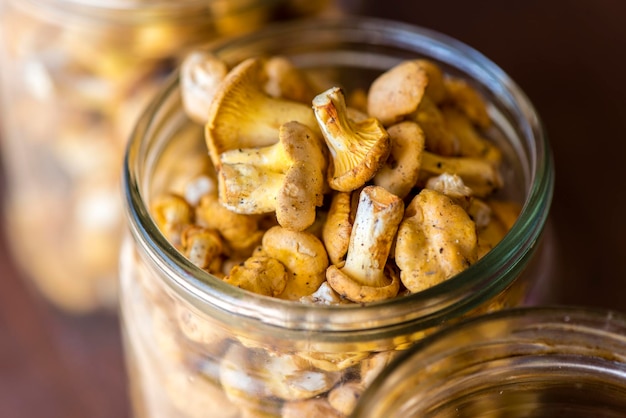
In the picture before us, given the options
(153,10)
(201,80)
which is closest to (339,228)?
(201,80)

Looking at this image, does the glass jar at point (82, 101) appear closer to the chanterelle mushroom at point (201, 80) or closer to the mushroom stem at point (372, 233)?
the chanterelle mushroom at point (201, 80)

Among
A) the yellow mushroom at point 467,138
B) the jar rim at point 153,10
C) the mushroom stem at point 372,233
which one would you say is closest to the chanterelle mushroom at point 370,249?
the mushroom stem at point 372,233

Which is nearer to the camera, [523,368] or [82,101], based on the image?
[523,368]

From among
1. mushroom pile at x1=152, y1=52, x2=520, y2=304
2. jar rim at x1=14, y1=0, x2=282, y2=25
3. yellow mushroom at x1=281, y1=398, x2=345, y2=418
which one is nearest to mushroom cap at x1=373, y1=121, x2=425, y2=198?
mushroom pile at x1=152, y1=52, x2=520, y2=304

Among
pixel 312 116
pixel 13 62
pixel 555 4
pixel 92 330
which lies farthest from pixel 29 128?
pixel 555 4

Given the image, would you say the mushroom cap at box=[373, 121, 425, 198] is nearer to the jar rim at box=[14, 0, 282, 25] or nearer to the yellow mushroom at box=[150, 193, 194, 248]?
the yellow mushroom at box=[150, 193, 194, 248]

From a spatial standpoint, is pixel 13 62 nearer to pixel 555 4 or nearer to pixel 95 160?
pixel 95 160

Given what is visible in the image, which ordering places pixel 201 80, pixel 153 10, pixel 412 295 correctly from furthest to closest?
pixel 153 10 → pixel 201 80 → pixel 412 295

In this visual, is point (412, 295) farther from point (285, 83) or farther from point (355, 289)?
point (285, 83)
